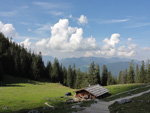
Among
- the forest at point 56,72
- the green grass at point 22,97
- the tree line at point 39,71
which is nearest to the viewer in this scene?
the green grass at point 22,97

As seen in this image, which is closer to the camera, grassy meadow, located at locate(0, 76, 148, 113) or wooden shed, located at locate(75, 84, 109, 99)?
grassy meadow, located at locate(0, 76, 148, 113)

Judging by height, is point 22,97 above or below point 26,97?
above

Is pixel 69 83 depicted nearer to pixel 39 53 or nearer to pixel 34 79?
pixel 34 79

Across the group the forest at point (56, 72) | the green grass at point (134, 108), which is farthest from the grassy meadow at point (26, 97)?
the forest at point (56, 72)

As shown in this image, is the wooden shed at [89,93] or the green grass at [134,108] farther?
the wooden shed at [89,93]

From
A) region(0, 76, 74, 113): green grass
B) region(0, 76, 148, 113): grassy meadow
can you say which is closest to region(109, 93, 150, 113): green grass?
region(0, 76, 148, 113): grassy meadow

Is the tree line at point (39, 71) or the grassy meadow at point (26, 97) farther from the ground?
the tree line at point (39, 71)

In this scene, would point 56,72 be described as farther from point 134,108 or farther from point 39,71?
point 134,108

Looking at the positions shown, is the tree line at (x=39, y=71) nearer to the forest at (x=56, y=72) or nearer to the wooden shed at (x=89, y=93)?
the forest at (x=56, y=72)

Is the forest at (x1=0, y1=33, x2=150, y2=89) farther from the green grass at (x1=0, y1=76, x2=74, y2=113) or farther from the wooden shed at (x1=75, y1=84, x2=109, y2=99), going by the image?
the wooden shed at (x1=75, y1=84, x2=109, y2=99)

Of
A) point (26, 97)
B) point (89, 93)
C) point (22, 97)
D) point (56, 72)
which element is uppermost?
point (56, 72)

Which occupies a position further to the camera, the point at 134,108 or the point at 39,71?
the point at 39,71

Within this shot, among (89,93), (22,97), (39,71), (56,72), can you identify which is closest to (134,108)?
(89,93)

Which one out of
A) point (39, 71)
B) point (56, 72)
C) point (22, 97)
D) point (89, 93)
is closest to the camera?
point (22, 97)
